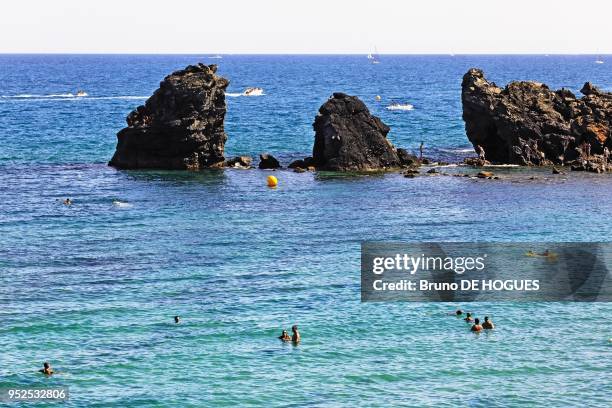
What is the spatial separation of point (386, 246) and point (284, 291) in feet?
44.1

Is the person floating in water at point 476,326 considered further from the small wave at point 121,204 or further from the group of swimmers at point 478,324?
the small wave at point 121,204

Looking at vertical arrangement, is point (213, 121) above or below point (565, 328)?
above

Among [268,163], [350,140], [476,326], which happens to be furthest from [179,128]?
[476,326]

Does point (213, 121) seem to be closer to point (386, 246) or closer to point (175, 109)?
point (175, 109)

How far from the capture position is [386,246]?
2798 inches

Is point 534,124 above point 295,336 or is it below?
above

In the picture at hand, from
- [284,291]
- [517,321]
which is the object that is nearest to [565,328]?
[517,321]

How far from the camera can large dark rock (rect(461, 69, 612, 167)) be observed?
345ft

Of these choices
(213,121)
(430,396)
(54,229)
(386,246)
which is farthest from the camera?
(213,121)

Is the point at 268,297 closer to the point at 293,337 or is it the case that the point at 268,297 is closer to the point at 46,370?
the point at 293,337

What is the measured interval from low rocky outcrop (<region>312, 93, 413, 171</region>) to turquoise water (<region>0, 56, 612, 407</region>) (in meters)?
4.03

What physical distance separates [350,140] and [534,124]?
20.2 m

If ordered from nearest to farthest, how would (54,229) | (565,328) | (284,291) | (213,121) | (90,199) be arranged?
(565,328)
(284,291)
(54,229)
(90,199)
(213,121)

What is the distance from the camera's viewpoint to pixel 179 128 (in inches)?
4016
